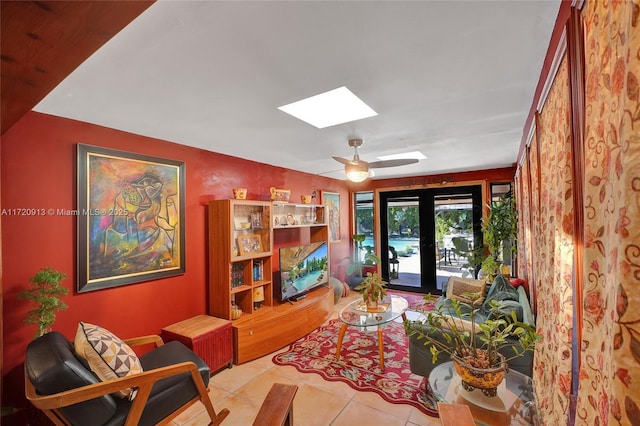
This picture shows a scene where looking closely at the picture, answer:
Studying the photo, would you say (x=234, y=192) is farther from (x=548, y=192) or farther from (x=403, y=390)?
(x=548, y=192)

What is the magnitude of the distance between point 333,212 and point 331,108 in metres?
3.74

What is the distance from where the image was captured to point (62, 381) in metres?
1.50

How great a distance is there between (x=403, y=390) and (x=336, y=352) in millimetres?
853

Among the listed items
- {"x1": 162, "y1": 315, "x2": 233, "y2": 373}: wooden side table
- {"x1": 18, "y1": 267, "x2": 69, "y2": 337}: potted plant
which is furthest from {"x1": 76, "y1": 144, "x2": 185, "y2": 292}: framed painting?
{"x1": 162, "y1": 315, "x2": 233, "y2": 373}: wooden side table

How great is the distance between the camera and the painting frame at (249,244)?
3408 millimetres

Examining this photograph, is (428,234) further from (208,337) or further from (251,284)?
(208,337)

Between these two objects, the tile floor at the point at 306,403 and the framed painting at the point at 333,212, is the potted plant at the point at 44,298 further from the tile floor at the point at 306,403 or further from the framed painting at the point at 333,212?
the framed painting at the point at 333,212

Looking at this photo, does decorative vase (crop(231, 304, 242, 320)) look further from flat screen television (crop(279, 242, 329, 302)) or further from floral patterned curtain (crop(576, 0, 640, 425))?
floral patterned curtain (crop(576, 0, 640, 425))

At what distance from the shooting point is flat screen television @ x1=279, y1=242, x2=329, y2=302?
388 cm

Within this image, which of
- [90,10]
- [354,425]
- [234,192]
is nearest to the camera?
[90,10]

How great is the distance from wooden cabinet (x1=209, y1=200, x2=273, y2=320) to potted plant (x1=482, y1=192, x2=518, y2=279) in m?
3.35

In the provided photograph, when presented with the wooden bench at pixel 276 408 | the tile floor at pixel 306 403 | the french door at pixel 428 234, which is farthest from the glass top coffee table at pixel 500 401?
the french door at pixel 428 234

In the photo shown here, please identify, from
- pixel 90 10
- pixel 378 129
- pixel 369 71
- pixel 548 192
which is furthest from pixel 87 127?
pixel 548 192

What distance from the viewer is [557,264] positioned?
1.26 metres
